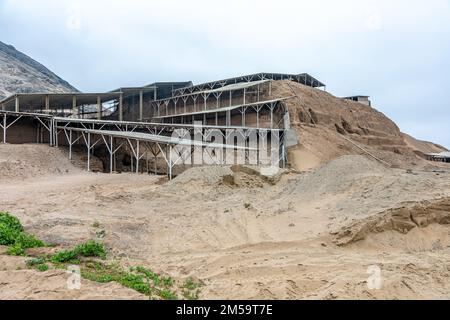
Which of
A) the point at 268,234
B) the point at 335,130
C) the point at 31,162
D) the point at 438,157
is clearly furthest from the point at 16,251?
the point at 438,157

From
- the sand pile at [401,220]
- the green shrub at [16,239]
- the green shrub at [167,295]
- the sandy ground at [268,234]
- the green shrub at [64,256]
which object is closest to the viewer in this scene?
the green shrub at [167,295]

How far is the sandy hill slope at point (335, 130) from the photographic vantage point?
35281 millimetres

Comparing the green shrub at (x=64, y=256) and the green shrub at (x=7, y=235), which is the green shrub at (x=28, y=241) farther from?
the green shrub at (x=64, y=256)

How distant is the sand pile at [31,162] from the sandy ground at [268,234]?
5.21 m

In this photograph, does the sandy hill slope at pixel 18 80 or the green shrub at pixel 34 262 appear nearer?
the green shrub at pixel 34 262

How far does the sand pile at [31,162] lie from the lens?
21609 millimetres

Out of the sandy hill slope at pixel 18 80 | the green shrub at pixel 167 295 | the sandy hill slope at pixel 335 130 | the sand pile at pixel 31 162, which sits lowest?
the green shrub at pixel 167 295

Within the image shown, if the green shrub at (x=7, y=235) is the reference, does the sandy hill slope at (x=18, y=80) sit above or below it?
above

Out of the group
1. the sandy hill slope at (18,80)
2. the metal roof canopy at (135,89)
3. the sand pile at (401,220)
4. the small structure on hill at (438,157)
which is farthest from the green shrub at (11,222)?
the small structure on hill at (438,157)

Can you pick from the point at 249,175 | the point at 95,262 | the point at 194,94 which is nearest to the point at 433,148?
the point at 194,94

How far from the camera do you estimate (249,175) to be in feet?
63.6

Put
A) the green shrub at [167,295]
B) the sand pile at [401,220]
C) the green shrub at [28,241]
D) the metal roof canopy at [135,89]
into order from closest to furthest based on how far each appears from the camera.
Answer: the green shrub at [167,295], the green shrub at [28,241], the sand pile at [401,220], the metal roof canopy at [135,89]

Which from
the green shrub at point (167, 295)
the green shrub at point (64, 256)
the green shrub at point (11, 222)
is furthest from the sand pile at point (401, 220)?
the green shrub at point (11, 222)

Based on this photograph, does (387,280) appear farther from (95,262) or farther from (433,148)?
(433,148)
